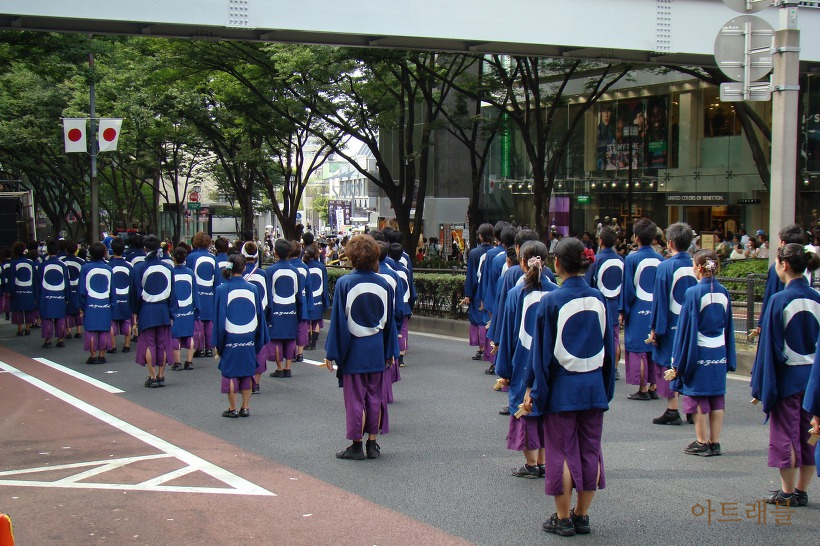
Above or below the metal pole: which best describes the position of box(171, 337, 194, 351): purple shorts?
below

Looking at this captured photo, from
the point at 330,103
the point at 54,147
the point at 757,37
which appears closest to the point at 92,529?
the point at 757,37

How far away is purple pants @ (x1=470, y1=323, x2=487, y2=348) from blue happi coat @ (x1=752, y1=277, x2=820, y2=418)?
6.94m

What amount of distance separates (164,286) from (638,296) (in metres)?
6.18

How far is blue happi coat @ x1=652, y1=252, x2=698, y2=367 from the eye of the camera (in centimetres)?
854

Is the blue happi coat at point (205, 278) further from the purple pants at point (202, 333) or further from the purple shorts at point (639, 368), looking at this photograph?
the purple shorts at point (639, 368)

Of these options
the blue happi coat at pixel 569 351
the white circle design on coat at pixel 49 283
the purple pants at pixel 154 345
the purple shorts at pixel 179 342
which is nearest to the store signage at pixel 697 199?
the white circle design on coat at pixel 49 283

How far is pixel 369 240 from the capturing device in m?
7.48

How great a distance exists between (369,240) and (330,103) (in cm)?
1620

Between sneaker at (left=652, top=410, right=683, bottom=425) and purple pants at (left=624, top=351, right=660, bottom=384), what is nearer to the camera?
sneaker at (left=652, top=410, right=683, bottom=425)

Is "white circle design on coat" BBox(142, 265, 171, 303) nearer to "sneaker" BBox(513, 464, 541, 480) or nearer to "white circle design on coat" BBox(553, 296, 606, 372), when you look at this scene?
"sneaker" BBox(513, 464, 541, 480)

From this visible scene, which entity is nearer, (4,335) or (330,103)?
(4,335)

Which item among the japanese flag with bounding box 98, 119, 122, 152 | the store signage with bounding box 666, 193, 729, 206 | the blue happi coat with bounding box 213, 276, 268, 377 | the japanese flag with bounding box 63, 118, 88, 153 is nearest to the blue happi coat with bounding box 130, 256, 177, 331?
the blue happi coat with bounding box 213, 276, 268, 377

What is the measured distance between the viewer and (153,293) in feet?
38.6

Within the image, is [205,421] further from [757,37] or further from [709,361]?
[757,37]
